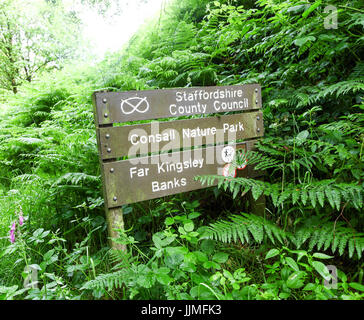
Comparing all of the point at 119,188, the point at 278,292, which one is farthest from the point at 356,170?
the point at 119,188

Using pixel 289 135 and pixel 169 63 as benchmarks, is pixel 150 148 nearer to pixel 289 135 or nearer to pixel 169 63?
pixel 289 135

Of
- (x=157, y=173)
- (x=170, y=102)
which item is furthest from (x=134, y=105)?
(x=157, y=173)

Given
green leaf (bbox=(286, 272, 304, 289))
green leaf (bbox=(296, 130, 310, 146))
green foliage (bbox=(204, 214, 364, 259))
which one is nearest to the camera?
green leaf (bbox=(286, 272, 304, 289))

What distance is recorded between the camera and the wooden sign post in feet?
5.54

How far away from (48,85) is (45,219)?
3.87 meters

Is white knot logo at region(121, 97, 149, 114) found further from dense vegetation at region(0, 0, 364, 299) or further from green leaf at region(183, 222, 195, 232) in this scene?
green leaf at region(183, 222, 195, 232)

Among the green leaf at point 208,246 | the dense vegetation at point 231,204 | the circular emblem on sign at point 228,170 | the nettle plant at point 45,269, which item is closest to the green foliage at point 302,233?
the dense vegetation at point 231,204

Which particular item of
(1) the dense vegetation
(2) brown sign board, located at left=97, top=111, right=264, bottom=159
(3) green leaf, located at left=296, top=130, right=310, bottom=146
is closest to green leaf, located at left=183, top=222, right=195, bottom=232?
(1) the dense vegetation

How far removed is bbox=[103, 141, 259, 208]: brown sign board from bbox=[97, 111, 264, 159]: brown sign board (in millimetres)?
63

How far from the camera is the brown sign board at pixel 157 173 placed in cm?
171

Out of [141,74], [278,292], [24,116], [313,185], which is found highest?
[141,74]
